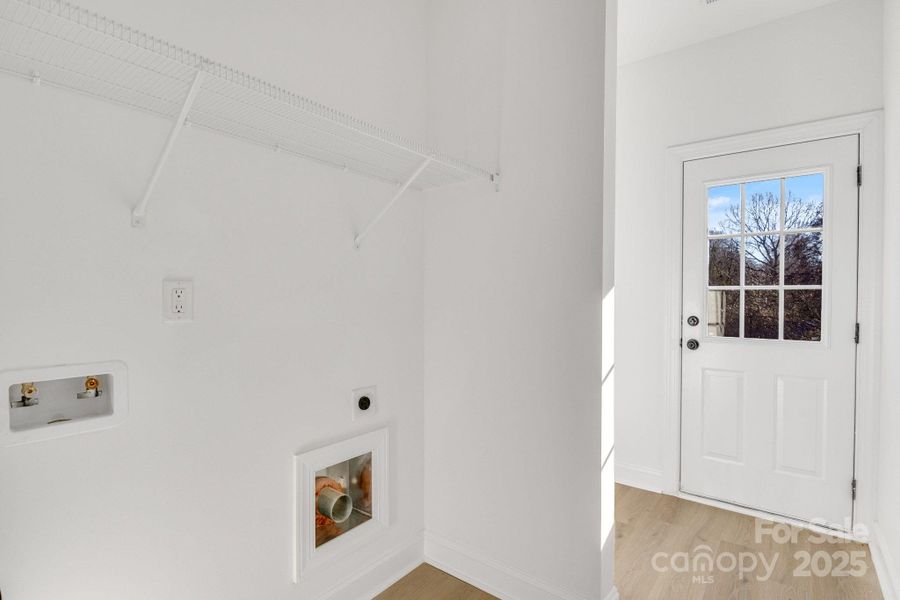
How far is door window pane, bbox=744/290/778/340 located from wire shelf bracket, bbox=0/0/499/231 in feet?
6.43

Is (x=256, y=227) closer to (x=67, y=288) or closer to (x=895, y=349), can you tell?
(x=67, y=288)

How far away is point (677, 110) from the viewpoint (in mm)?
2701

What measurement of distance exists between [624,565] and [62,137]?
2.47m

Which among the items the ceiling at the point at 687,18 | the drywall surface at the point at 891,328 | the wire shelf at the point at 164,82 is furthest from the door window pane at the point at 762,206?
the wire shelf at the point at 164,82

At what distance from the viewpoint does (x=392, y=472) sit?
192 centimetres

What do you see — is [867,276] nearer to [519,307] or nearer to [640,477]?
[640,477]

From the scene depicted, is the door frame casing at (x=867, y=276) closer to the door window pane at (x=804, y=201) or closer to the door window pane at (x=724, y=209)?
the door window pane at (x=804, y=201)

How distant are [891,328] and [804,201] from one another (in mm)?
765

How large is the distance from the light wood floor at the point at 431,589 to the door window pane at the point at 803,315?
6.57ft

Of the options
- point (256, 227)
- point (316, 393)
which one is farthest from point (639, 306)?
point (256, 227)

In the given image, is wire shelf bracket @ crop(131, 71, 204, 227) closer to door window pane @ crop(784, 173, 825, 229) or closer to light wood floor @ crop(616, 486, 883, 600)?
light wood floor @ crop(616, 486, 883, 600)

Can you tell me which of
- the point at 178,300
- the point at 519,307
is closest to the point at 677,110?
the point at 519,307

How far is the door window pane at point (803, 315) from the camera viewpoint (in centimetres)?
235

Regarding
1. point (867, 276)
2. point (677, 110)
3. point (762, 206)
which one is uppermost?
point (677, 110)
